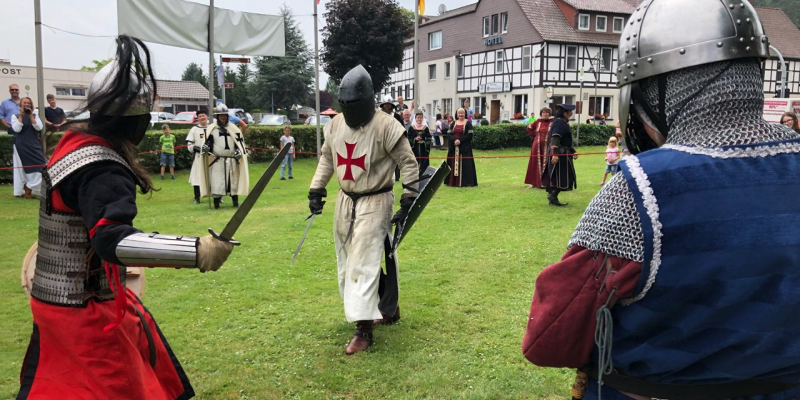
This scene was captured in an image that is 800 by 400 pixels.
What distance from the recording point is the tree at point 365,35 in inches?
1282

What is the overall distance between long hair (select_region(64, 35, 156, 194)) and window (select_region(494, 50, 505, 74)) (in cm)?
3426

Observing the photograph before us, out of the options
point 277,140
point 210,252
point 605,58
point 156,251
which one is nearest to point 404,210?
point 210,252

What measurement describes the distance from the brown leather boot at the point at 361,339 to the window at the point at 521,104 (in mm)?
30100

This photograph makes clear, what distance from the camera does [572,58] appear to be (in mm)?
32500

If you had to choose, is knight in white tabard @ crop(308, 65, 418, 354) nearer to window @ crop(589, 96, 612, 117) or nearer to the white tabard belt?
the white tabard belt

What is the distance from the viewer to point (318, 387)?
3697mm

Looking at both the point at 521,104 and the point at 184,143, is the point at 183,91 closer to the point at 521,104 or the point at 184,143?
the point at 521,104

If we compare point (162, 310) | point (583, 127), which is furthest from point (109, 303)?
point (583, 127)

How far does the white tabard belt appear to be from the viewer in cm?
191

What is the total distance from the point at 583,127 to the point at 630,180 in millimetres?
24569

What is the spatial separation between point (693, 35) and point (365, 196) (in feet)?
10.4

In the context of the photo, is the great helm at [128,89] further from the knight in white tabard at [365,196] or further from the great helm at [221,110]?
the great helm at [221,110]

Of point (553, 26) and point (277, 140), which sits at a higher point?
point (553, 26)

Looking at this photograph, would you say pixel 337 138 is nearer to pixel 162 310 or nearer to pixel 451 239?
pixel 162 310
